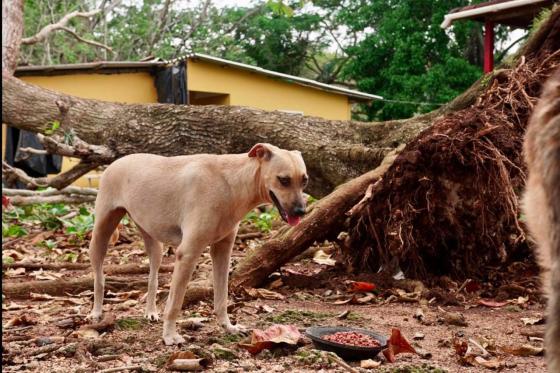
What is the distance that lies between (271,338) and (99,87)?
13.2m

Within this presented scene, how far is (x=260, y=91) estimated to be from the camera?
1811 centimetres

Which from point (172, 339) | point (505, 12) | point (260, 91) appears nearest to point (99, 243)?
point (172, 339)

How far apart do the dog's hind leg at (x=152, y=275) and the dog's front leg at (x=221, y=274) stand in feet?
Result: 1.70

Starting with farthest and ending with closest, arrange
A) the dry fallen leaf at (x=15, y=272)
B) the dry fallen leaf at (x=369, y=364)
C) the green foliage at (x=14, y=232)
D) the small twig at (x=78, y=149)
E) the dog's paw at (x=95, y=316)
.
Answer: the green foliage at (x=14, y=232), the small twig at (x=78, y=149), the dry fallen leaf at (x=15, y=272), the dog's paw at (x=95, y=316), the dry fallen leaf at (x=369, y=364)

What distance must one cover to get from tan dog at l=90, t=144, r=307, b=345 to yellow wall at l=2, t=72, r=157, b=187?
1067 centimetres

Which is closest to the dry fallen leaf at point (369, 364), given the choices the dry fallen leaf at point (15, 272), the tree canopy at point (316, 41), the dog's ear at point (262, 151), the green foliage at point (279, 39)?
the dog's ear at point (262, 151)

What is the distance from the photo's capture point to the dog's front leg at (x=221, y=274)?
445cm

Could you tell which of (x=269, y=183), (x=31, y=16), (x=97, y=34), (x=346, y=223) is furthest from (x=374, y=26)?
(x=269, y=183)

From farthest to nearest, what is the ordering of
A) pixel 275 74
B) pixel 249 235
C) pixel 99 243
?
pixel 275 74, pixel 249 235, pixel 99 243

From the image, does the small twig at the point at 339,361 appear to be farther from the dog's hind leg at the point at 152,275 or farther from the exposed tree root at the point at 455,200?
the exposed tree root at the point at 455,200

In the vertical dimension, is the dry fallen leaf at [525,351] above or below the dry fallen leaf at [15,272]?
above

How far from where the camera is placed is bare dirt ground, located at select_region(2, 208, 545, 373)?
3.76 meters

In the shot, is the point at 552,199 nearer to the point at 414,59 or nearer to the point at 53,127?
the point at 53,127

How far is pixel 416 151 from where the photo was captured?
5.70m
